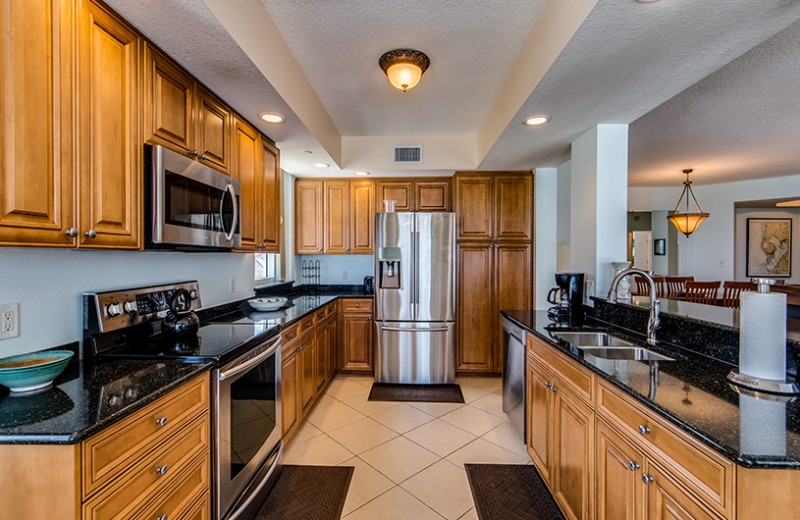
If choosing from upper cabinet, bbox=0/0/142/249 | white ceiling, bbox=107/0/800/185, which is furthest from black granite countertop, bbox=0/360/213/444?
white ceiling, bbox=107/0/800/185

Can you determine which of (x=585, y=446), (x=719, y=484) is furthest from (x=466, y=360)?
(x=719, y=484)

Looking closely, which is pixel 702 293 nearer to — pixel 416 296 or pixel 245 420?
pixel 416 296

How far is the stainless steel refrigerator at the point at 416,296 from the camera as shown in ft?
11.8

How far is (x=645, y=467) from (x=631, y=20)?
1622 millimetres

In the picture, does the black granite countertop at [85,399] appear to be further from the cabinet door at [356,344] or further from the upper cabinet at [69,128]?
the cabinet door at [356,344]

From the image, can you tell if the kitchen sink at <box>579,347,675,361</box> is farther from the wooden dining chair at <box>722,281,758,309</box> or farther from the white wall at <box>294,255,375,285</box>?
the wooden dining chair at <box>722,281,758,309</box>

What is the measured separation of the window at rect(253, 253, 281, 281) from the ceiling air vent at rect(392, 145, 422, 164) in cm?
170

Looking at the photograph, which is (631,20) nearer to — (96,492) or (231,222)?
(231,222)

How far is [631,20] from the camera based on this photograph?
54.3 inches

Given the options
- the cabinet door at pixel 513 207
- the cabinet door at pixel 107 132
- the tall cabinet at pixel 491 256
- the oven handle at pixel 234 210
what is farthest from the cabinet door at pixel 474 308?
the cabinet door at pixel 107 132

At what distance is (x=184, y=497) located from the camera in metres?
1.30

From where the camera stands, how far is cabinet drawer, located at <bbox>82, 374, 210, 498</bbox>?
926 mm

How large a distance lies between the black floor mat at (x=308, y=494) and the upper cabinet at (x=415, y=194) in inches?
105

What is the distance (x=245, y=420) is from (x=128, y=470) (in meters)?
0.72
